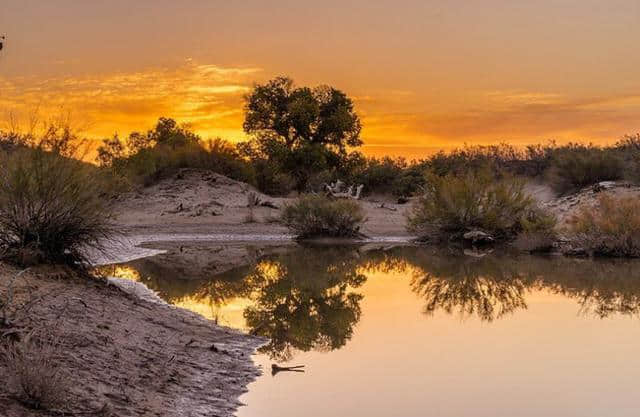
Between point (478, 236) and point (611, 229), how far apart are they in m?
4.90

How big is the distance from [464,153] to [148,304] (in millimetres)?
43614

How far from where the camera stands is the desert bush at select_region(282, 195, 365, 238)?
1169 inches

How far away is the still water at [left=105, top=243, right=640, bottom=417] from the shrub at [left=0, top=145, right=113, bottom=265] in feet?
7.78

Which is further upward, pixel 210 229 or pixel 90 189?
pixel 90 189

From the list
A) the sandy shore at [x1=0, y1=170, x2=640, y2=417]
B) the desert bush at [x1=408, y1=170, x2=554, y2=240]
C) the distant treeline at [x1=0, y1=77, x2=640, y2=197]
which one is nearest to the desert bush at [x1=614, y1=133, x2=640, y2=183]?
the distant treeline at [x1=0, y1=77, x2=640, y2=197]

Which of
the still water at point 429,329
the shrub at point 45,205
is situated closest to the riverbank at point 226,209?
the still water at point 429,329

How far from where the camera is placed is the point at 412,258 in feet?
77.0

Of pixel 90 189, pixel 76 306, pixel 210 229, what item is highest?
pixel 90 189

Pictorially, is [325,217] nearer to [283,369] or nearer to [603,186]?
[603,186]

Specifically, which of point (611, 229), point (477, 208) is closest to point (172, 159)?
point (477, 208)

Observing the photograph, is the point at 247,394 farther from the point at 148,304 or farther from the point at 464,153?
the point at 464,153

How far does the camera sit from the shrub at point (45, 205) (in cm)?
1280

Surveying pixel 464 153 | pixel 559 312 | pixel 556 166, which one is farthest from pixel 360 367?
pixel 464 153

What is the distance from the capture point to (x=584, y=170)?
129ft
